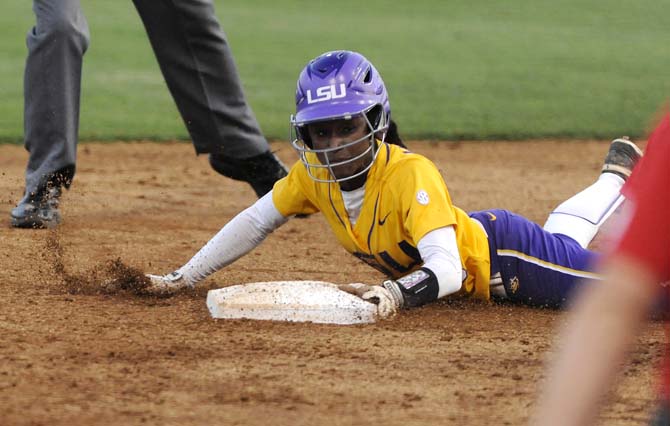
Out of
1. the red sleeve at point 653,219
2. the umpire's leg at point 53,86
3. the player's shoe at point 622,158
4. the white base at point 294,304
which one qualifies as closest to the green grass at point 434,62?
the umpire's leg at point 53,86

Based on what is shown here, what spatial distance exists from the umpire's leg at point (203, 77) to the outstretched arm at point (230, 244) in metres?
1.63

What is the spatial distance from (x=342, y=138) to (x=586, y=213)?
1359mm

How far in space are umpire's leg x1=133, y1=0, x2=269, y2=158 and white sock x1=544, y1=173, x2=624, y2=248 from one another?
1773mm

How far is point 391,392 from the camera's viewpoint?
9.86 feet

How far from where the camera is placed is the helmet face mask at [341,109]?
3781 millimetres

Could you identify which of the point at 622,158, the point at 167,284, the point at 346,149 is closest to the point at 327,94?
the point at 346,149

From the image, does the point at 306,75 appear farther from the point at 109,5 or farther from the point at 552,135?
the point at 109,5

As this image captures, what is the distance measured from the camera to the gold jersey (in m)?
3.75

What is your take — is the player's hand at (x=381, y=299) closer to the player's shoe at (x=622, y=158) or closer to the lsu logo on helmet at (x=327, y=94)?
the lsu logo on helmet at (x=327, y=94)

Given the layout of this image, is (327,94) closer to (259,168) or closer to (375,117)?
(375,117)

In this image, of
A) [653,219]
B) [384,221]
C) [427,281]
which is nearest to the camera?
[653,219]

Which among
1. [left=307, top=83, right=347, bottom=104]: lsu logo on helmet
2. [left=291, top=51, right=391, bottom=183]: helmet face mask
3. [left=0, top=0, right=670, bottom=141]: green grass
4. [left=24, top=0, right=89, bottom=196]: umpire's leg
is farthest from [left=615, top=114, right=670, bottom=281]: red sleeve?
[left=0, top=0, right=670, bottom=141]: green grass

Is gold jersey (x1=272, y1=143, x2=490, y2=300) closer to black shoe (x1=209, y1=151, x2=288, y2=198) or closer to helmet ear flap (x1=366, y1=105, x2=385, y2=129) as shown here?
helmet ear flap (x1=366, y1=105, x2=385, y2=129)

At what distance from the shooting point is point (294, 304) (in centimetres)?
371
